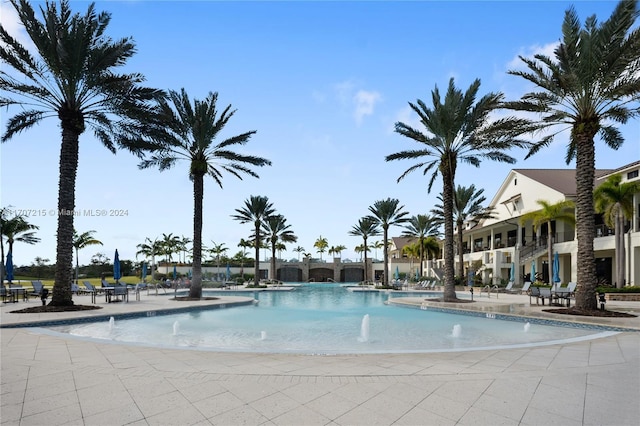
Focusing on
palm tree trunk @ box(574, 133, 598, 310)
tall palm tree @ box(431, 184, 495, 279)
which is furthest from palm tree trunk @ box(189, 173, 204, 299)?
tall palm tree @ box(431, 184, 495, 279)

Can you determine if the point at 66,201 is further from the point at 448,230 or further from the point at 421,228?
the point at 421,228

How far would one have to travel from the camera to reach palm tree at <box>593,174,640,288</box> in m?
22.7

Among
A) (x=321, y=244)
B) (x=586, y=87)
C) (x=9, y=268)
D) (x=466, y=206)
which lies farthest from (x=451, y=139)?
(x=321, y=244)

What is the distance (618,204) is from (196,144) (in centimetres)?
2364

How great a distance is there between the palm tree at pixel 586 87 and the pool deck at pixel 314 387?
7528 millimetres

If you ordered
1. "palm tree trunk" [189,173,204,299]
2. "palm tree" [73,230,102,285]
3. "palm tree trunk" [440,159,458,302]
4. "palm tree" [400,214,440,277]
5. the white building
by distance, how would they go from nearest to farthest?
"palm tree trunk" [440,159,458,302] < "palm tree trunk" [189,173,204,299] < the white building < "palm tree" [73,230,102,285] < "palm tree" [400,214,440,277]

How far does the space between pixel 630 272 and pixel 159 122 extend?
92.0ft

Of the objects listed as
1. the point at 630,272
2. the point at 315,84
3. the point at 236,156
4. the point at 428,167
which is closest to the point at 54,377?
the point at 315,84

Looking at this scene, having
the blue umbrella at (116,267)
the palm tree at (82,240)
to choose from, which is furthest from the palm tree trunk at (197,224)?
the palm tree at (82,240)

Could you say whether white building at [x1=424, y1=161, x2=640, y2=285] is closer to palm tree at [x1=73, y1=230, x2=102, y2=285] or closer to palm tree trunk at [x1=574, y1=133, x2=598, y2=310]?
palm tree trunk at [x1=574, y1=133, x2=598, y2=310]

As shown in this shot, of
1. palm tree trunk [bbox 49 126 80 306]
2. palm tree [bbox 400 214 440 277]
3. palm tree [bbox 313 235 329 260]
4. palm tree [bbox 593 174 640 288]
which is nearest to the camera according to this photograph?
palm tree trunk [bbox 49 126 80 306]

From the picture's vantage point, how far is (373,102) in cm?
1509

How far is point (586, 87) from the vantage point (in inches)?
557

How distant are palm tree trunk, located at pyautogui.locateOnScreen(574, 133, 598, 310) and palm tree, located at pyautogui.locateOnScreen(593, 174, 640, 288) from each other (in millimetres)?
10637
